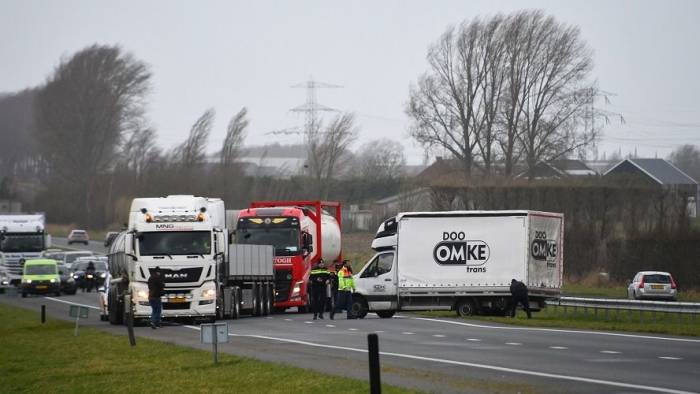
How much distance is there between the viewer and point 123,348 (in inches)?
1197

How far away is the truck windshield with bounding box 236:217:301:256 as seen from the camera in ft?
166

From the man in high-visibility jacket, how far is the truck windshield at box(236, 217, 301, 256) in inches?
235

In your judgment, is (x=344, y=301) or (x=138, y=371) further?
(x=344, y=301)

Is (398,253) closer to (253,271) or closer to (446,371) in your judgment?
(253,271)

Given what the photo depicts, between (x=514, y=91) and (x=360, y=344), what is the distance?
218ft

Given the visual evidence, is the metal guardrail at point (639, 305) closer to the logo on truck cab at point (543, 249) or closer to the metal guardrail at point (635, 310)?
the metal guardrail at point (635, 310)

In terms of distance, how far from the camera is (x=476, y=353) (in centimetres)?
2728

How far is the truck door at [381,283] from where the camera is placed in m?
44.4

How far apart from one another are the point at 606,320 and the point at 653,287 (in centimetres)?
1464

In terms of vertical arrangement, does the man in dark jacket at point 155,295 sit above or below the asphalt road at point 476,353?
above

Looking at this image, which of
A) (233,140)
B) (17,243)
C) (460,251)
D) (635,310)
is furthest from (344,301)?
(233,140)

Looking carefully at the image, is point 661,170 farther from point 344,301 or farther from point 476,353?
point 476,353

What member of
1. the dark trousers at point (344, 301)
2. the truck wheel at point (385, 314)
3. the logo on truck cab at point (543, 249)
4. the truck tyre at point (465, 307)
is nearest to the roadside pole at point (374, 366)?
the truck tyre at point (465, 307)

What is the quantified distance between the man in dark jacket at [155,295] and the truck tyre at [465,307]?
9606 mm
